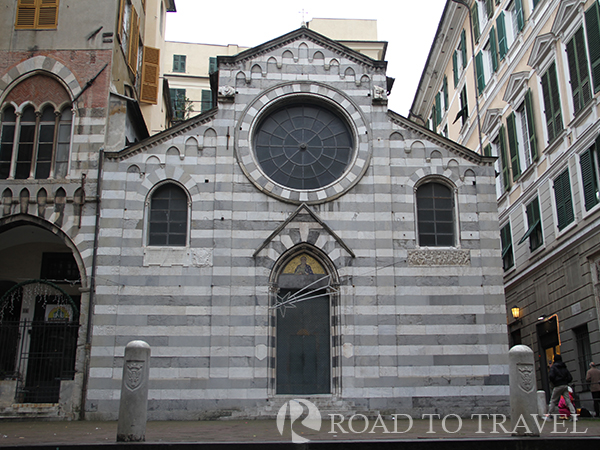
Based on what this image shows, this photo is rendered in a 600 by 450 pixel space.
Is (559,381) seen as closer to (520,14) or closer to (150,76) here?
(520,14)

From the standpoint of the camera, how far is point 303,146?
2041cm

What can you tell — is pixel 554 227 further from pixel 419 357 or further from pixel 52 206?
pixel 52 206

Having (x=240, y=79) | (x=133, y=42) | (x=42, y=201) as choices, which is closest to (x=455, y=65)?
(x=240, y=79)

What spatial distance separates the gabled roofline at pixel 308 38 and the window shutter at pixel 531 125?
6.49m

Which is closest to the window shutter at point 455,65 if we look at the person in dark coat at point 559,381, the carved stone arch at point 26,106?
the person in dark coat at point 559,381

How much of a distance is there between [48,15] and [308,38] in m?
8.52

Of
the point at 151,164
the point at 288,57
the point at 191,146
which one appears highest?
the point at 288,57

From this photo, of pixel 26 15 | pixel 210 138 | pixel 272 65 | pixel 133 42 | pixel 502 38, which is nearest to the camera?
pixel 210 138

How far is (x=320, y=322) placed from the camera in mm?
18969

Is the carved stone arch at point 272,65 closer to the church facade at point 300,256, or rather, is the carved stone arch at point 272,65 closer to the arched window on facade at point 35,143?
the church facade at point 300,256

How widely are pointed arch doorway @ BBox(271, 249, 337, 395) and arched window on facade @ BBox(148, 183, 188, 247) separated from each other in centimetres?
325

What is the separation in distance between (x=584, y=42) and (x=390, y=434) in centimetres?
1405

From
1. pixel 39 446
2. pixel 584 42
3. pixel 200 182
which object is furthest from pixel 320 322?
pixel 584 42

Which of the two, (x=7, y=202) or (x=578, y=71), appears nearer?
(x=7, y=202)
